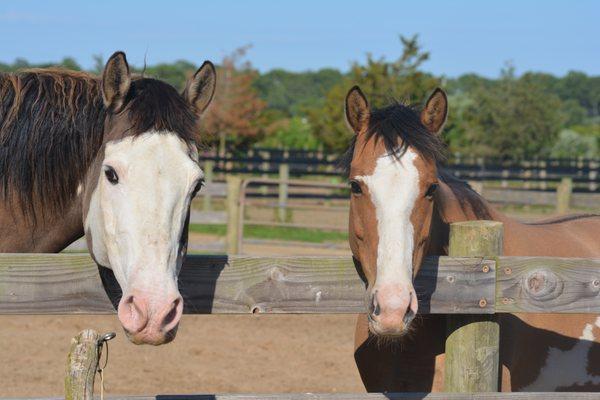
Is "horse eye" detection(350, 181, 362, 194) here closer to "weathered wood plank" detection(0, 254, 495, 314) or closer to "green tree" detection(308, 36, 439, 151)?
"weathered wood plank" detection(0, 254, 495, 314)

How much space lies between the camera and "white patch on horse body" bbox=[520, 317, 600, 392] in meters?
4.04

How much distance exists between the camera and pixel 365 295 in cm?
323

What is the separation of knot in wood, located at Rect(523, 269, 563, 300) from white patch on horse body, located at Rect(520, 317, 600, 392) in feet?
2.65

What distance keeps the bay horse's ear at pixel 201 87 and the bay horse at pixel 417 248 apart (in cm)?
70

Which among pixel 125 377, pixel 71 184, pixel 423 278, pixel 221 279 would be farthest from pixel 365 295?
pixel 125 377

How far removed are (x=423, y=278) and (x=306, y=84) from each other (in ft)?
360

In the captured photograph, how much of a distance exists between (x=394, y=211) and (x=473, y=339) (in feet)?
1.99

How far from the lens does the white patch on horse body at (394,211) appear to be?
121 inches

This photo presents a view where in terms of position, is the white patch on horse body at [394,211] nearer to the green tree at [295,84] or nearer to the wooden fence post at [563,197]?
the wooden fence post at [563,197]

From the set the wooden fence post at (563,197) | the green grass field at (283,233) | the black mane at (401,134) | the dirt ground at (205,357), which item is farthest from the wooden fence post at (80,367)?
the green grass field at (283,233)

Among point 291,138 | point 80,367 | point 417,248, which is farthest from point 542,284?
point 291,138

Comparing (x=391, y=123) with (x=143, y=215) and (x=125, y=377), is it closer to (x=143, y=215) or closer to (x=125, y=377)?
(x=143, y=215)

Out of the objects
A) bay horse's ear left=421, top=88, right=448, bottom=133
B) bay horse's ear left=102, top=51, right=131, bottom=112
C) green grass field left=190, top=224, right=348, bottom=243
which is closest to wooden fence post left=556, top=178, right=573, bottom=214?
green grass field left=190, top=224, right=348, bottom=243

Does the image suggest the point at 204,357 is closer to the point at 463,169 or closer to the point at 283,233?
the point at 283,233
